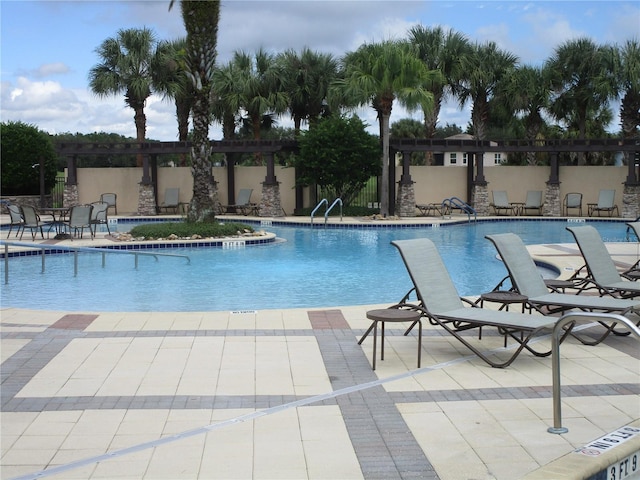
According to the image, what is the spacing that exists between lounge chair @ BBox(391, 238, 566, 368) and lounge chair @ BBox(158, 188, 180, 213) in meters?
21.9

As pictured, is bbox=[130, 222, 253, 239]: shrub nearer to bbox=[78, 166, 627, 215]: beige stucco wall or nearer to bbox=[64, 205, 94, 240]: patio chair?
bbox=[64, 205, 94, 240]: patio chair

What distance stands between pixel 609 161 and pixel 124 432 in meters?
36.1

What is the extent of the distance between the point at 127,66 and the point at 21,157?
5.33m

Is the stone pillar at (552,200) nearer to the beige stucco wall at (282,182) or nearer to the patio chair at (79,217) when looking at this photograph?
the beige stucco wall at (282,182)

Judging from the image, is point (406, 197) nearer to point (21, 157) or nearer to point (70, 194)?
point (70, 194)

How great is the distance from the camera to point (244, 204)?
27516 mm

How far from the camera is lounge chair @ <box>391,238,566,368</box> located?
236 inches

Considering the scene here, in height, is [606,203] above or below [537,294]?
above

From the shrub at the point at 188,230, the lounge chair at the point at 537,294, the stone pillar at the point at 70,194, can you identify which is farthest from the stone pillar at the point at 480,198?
the lounge chair at the point at 537,294

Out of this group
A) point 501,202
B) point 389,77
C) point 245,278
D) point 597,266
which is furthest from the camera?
point 501,202

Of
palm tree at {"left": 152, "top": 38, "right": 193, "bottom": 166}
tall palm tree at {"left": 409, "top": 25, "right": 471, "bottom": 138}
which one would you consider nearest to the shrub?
palm tree at {"left": 152, "top": 38, "right": 193, "bottom": 166}

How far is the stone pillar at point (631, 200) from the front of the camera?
85.3 ft

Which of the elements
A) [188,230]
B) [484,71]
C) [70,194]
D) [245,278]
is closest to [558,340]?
[245,278]

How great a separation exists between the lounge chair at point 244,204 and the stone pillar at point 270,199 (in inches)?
29.4
